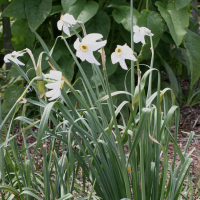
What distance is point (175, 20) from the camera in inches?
57.8

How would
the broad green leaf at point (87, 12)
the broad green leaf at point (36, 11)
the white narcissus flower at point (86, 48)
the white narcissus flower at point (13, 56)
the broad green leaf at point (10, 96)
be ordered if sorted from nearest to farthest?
the white narcissus flower at point (86, 48) < the white narcissus flower at point (13, 56) < the broad green leaf at point (87, 12) < the broad green leaf at point (36, 11) < the broad green leaf at point (10, 96)

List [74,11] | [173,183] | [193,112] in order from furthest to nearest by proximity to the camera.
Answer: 1. [193,112]
2. [74,11]
3. [173,183]

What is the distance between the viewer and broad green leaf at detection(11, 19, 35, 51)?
65.4 inches

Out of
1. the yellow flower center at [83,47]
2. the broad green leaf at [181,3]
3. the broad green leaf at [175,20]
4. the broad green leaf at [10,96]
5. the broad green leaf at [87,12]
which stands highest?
the broad green leaf at [87,12]

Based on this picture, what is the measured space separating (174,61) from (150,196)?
59.5 inches

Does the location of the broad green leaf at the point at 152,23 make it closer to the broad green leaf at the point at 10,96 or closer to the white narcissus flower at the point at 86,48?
the broad green leaf at the point at 10,96

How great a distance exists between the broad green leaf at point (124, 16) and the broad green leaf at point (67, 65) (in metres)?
0.38

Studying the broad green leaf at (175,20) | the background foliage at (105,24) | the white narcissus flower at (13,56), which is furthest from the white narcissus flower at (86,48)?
the broad green leaf at (175,20)

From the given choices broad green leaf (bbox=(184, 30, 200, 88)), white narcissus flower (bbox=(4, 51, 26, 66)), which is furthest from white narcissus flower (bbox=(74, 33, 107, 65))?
broad green leaf (bbox=(184, 30, 200, 88))

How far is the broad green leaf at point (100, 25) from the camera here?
1.58 m

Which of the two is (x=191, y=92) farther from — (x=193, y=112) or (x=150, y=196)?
(x=150, y=196)

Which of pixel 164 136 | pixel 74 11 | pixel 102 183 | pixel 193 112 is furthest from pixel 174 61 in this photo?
pixel 102 183

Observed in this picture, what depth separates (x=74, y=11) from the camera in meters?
1.44

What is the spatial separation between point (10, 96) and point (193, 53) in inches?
46.7
